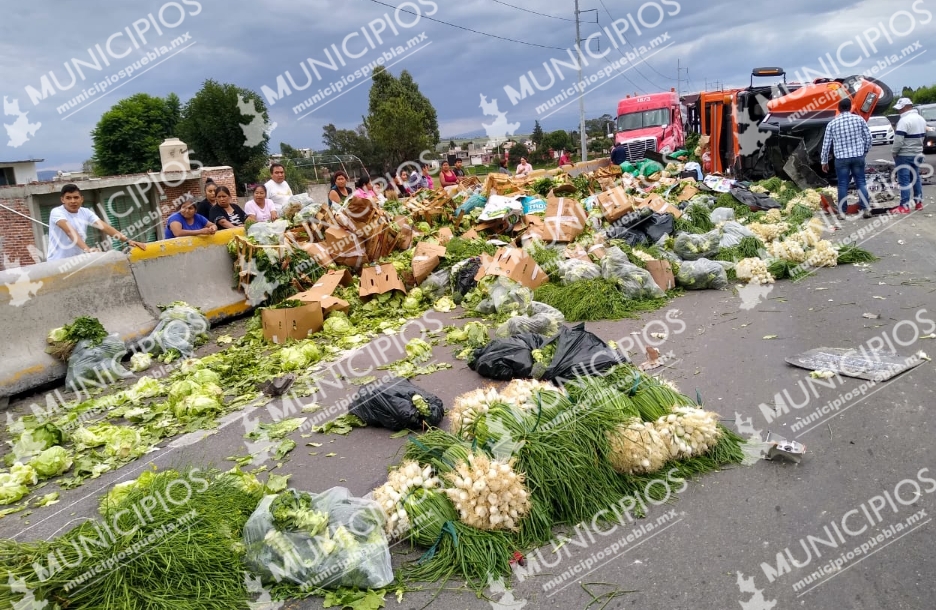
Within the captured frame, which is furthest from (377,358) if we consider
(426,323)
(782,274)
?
(782,274)

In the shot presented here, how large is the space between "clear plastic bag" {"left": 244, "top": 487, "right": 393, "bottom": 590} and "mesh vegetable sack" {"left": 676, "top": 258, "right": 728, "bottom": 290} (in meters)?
6.40

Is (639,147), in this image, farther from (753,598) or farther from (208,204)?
(753,598)

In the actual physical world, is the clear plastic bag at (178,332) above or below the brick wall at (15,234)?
below

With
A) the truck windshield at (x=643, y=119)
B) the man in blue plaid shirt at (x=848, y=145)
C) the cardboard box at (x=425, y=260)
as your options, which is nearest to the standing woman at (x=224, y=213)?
the cardboard box at (x=425, y=260)

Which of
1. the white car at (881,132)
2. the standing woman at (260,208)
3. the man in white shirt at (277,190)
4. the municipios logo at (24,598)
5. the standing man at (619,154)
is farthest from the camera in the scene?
the white car at (881,132)

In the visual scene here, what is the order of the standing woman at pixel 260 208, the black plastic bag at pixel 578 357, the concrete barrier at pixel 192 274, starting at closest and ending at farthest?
the black plastic bag at pixel 578 357
the concrete barrier at pixel 192 274
the standing woman at pixel 260 208

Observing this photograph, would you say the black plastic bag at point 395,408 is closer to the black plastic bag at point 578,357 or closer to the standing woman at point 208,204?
the black plastic bag at point 578,357

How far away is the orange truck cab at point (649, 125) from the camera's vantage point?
22109mm

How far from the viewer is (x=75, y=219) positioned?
285 inches

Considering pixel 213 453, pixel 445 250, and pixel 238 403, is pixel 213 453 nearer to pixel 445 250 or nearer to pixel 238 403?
pixel 238 403

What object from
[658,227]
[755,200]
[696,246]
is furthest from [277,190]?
[755,200]

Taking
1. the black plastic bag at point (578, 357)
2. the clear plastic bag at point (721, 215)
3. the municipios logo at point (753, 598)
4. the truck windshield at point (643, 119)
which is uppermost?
the truck windshield at point (643, 119)

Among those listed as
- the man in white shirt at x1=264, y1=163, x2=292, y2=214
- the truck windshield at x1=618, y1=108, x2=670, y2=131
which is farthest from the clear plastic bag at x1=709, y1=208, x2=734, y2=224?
the truck windshield at x1=618, y1=108, x2=670, y2=131

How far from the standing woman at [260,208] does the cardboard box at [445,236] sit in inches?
108
